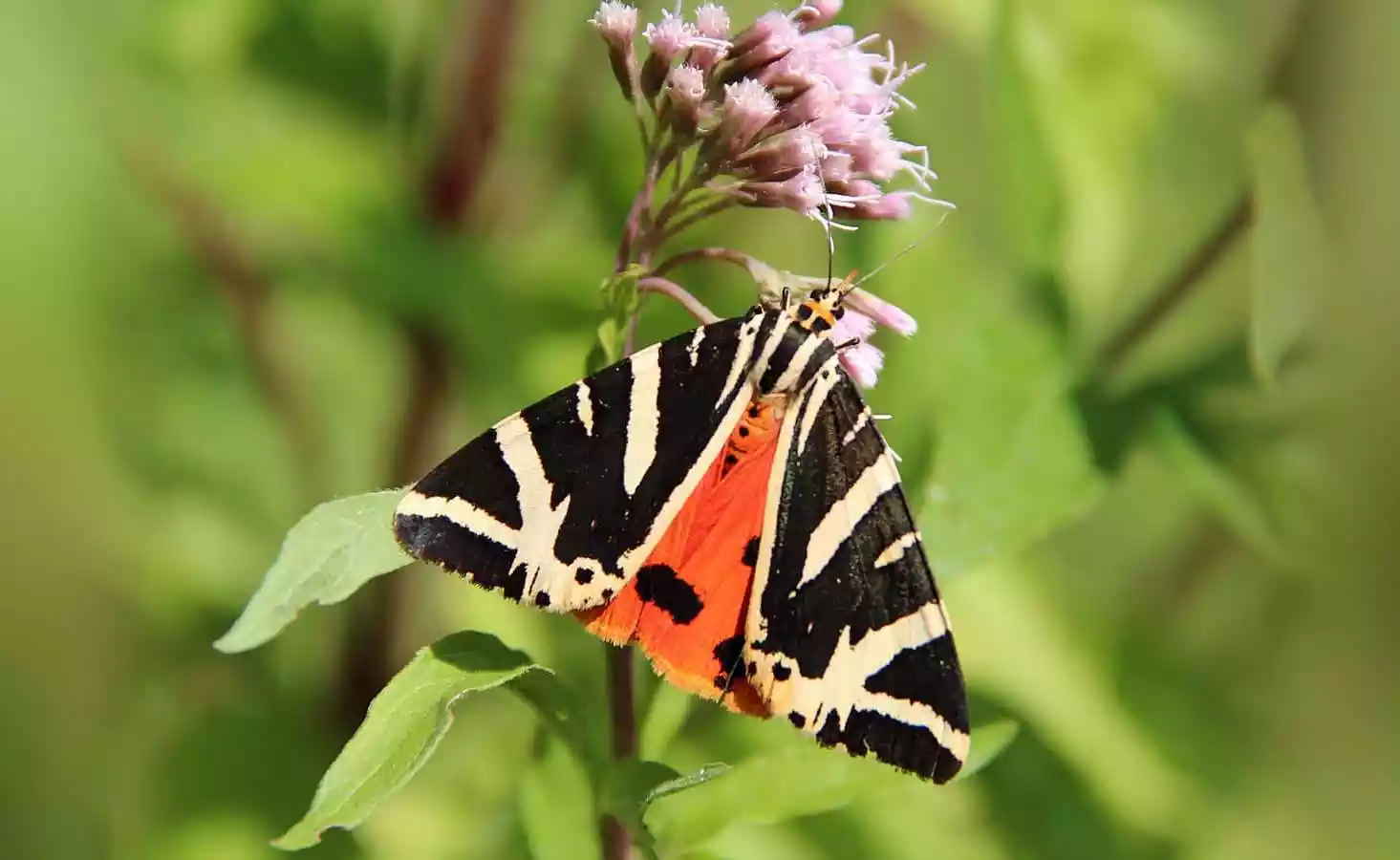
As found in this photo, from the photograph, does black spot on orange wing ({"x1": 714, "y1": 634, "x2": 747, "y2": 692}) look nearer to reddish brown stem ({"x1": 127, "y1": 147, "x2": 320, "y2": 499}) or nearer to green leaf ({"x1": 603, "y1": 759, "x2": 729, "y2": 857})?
green leaf ({"x1": 603, "y1": 759, "x2": 729, "y2": 857})

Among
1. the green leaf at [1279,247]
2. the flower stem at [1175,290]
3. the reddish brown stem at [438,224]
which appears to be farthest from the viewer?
the reddish brown stem at [438,224]

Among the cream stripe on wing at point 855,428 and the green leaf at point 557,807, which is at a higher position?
the cream stripe on wing at point 855,428

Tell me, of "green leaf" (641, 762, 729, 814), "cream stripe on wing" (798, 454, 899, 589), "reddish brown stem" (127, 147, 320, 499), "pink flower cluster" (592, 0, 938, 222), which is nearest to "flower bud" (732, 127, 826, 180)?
"pink flower cluster" (592, 0, 938, 222)

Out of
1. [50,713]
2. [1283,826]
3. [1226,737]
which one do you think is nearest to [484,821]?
[50,713]

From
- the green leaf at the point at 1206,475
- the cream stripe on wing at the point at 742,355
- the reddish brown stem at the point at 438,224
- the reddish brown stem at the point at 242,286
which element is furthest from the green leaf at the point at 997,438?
the reddish brown stem at the point at 242,286

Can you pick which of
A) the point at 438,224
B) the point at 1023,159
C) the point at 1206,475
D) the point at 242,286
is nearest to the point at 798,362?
the point at 1023,159

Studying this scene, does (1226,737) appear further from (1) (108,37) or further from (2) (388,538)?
(1) (108,37)

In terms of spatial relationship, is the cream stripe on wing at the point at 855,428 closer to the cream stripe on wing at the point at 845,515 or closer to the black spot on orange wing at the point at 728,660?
the cream stripe on wing at the point at 845,515
